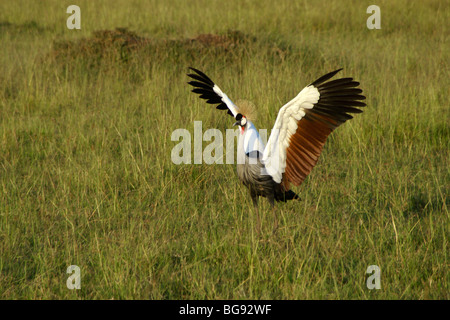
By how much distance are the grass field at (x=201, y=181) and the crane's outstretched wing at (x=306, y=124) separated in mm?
411

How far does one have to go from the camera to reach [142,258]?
9.97 ft

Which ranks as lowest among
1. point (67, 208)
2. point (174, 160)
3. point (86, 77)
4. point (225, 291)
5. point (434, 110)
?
point (225, 291)

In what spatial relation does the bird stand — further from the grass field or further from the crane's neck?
the grass field

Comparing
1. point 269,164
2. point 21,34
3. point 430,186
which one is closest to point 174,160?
point 269,164

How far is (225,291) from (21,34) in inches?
307

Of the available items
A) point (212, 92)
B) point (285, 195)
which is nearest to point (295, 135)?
point (285, 195)

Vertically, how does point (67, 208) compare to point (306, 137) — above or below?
below

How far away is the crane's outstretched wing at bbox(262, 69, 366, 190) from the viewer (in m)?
3.03

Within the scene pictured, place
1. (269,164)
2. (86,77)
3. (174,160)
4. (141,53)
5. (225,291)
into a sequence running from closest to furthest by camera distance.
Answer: (225,291) → (269,164) → (174,160) → (86,77) → (141,53)

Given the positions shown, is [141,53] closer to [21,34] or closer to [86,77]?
[86,77]

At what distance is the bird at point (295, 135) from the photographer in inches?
119

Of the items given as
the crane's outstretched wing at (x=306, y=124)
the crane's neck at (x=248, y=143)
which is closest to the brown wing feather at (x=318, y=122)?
the crane's outstretched wing at (x=306, y=124)

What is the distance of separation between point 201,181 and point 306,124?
1.33m

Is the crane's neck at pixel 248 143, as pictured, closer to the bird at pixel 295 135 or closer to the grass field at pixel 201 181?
the bird at pixel 295 135
